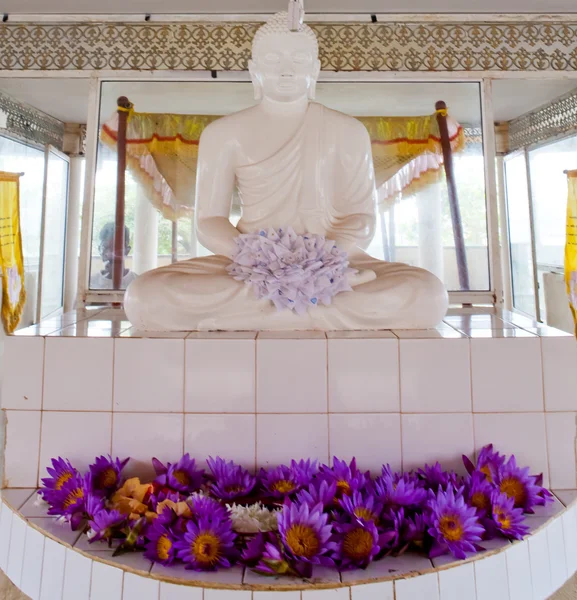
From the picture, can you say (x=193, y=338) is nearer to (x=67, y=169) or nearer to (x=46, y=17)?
(x=46, y=17)

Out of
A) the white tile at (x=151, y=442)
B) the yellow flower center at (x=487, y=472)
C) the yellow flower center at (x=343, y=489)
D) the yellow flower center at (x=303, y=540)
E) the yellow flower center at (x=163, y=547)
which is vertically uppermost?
the white tile at (x=151, y=442)

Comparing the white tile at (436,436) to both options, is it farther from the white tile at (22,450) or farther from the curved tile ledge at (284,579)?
the white tile at (22,450)

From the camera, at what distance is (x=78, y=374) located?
1304 millimetres

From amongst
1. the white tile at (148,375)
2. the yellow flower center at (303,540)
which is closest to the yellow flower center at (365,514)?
the yellow flower center at (303,540)

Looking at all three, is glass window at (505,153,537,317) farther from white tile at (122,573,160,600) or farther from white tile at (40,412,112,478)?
white tile at (122,573,160,600)

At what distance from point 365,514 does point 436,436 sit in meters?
0.37

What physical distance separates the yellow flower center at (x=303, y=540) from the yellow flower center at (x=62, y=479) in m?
0.60

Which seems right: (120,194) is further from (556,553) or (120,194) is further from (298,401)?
(556,553)

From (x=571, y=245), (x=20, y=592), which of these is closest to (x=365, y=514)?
(x=20, y=592)

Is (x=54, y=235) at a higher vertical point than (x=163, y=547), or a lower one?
higher

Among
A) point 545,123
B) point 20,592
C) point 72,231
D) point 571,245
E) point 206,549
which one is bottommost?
point 20,592

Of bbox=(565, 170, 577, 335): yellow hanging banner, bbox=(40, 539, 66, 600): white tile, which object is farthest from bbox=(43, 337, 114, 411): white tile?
bbox=(565, 170, 577, 335): yellow hanging banner

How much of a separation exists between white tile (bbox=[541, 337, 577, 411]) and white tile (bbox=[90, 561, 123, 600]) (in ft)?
3.80

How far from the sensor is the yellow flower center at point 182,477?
3.89 feet
